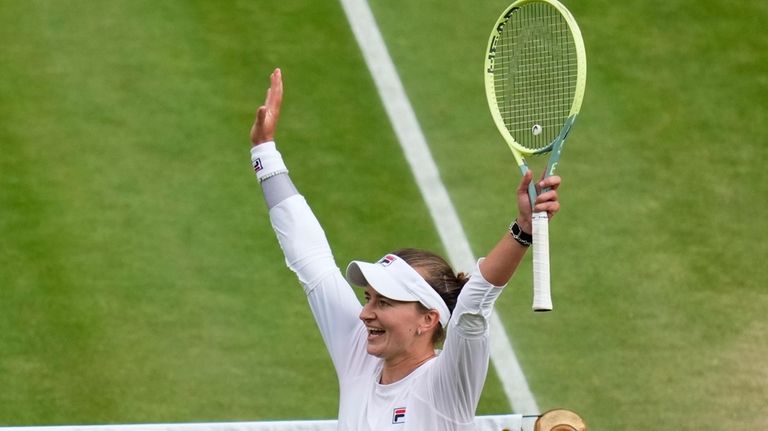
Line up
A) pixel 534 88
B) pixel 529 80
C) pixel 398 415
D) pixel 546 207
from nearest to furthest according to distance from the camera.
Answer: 1. pixel 546 207
2. pixel 398 415
3. pixel 534 88
4. pixel 529 80

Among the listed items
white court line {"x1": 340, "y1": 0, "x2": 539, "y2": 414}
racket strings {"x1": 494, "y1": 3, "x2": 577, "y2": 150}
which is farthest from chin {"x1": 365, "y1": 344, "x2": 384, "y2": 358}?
white court line {"x1": 340, "y1": 0, "x2": 539, "y2": 414}

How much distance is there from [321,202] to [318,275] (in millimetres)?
3612

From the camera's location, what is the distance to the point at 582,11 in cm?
961

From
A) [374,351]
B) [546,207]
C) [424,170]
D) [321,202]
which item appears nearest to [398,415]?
[374,351]

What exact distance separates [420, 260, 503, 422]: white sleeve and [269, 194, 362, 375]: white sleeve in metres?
0.59

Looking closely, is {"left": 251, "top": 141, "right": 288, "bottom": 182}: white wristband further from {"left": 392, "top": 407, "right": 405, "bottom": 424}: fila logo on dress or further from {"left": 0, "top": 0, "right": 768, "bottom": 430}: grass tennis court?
{"left": 0, "top": 0, "right": 768, "bottom": 430}: grass tennis court

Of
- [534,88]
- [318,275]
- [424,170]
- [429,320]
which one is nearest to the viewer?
[429,320]

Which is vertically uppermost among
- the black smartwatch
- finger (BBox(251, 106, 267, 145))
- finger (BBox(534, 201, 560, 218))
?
finger (BBox(251, 106, 267, 145))

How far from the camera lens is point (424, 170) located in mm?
8820

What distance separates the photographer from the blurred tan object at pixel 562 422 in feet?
14.4

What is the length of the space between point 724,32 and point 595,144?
1.34 metres

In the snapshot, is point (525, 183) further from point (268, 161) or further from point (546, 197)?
point (268, 161)

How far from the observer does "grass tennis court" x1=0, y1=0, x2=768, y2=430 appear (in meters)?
7.76

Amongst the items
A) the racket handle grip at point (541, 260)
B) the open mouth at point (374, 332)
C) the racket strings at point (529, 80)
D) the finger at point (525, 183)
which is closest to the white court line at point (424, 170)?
the racket strings at point (529, 80)
